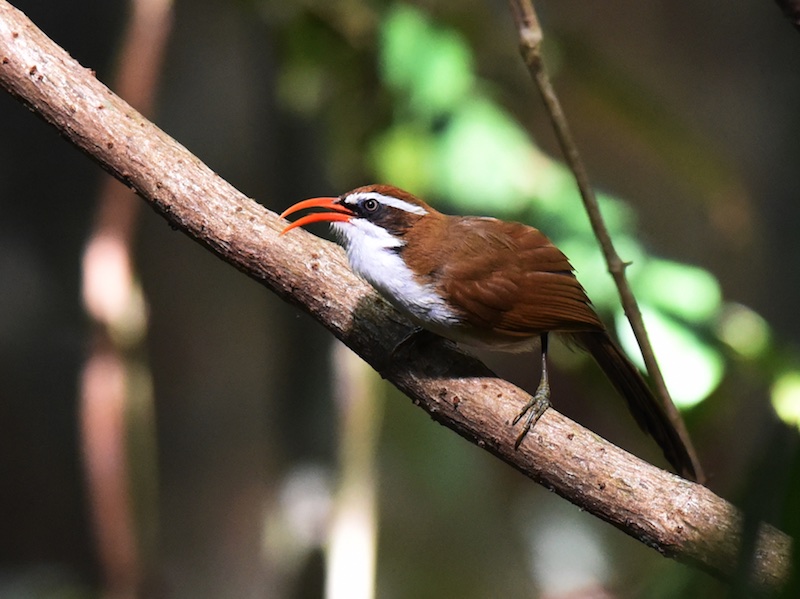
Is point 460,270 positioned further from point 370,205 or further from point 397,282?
point 370,205

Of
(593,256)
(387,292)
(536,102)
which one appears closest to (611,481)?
(387,292)

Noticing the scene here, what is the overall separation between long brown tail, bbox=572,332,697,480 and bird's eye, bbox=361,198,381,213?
2.45 ft

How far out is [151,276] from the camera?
213 inches

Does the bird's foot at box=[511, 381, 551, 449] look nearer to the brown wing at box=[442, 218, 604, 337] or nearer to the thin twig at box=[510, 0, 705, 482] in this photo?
the brown wing at box=[442, 218, 604, 337]

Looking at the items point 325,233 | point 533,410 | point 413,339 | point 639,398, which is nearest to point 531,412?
point 533,410

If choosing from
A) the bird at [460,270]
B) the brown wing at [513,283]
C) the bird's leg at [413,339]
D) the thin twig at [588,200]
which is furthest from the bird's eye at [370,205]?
the thin twig at [588,200]

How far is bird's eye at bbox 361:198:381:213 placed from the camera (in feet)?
7.40

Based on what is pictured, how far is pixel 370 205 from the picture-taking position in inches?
89.0

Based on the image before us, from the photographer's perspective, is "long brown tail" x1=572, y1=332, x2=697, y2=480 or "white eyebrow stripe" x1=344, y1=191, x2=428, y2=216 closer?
"white eyebrow stripe" x1=344, y1=191, x2=428, y2=216

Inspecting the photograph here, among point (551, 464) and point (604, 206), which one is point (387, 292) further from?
point (604, 206)

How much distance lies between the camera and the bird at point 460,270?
2.16m

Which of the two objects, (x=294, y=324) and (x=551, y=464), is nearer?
(x=551, y=464)

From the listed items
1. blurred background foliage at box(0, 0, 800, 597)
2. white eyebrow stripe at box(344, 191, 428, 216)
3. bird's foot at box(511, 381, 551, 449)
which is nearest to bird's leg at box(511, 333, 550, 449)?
bird's foot at box(511, 381, 551, 449)

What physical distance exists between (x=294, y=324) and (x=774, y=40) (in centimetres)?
405
